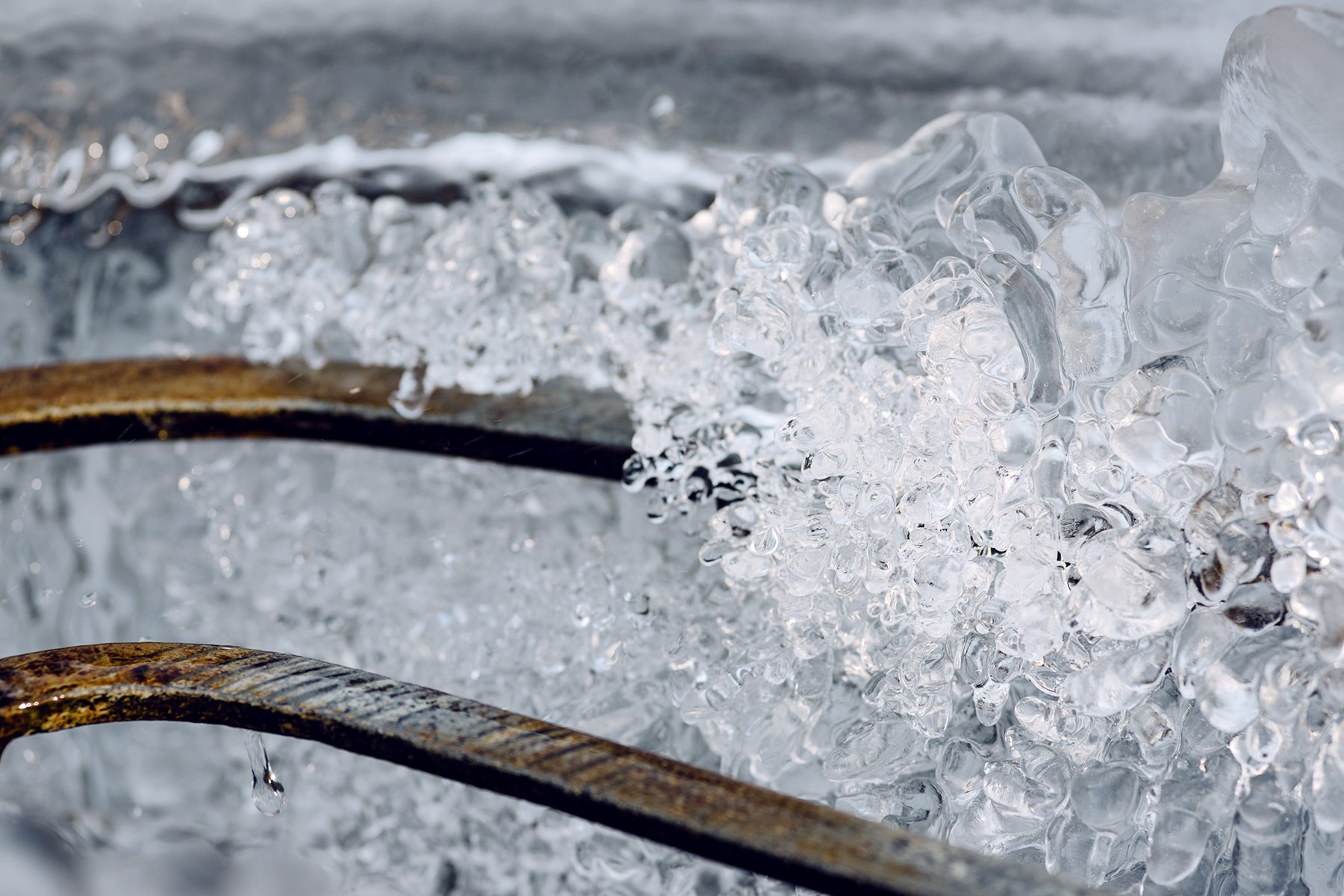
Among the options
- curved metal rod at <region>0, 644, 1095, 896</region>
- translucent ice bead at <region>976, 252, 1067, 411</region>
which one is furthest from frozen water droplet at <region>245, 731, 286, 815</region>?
translucent ice bead at <region>976, 252, 1067, 411</region>

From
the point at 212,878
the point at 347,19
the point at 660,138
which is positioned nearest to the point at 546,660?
the point at 212,878

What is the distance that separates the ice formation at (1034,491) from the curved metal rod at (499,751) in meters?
0.08

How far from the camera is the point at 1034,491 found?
1.07ft

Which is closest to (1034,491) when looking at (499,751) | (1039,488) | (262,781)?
(1039,488)

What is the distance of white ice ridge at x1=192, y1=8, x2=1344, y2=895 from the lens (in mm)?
285

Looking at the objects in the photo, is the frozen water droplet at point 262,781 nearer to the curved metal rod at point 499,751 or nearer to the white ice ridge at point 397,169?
the curved metal rod at point 499,751

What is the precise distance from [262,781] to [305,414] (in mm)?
160

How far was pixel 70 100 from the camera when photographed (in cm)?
65

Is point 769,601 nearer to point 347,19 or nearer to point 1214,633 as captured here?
point 1214,633

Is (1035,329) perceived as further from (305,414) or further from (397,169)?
(397,169)

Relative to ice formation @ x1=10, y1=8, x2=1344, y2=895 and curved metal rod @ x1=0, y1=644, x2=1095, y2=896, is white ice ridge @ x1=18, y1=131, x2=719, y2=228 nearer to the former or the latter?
ice formation @ x1=10, y1=8, x2=1344, y2=895

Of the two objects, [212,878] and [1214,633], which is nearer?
[1214,633]

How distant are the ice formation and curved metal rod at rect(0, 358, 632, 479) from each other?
34mm

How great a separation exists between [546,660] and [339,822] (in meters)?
0.15
